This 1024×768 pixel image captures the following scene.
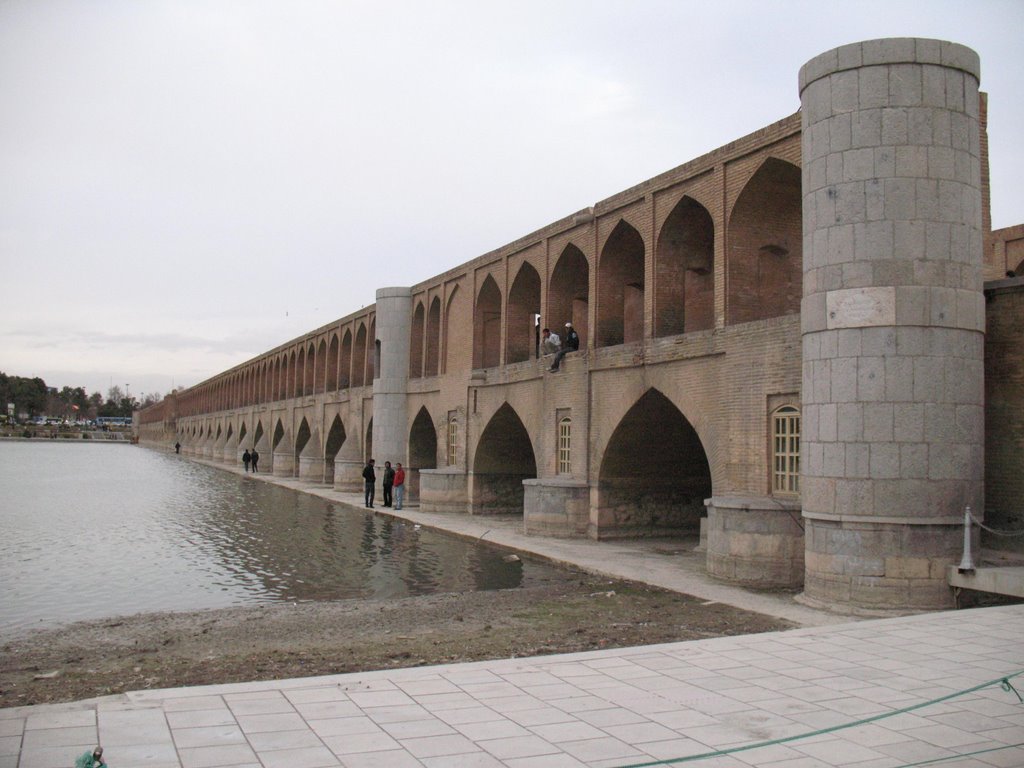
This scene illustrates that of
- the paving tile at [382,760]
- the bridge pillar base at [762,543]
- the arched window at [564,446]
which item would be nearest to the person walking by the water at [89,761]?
the paving tile at [382,760]

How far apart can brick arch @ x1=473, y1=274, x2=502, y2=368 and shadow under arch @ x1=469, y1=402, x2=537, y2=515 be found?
1607 millimetres

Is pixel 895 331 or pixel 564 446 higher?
pixel 895 331

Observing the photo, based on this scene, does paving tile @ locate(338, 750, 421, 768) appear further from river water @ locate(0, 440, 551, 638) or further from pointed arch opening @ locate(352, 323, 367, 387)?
pointed arch opening @ locate(352, 323, 367, 387)

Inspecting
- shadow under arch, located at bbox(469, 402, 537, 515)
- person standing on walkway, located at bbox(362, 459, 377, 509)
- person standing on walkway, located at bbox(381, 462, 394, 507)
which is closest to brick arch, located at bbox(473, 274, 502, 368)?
shadow under arch, located at bbox(469, 402, 537, 515)

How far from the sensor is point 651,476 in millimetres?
15148

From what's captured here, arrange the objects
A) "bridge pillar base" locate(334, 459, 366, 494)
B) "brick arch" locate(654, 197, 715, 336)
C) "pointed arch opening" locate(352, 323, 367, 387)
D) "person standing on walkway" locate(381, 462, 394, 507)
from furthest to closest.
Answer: "pointed arch opening" locate(352, 323, 367, 387)
"bridge pillar base" locate(334, 459, 366, 494)
"person standing on walkway" locate(381, 462, 394, 507)
"brick arch" locate(654, 197, 715, 336)

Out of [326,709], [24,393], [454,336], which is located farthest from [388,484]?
[24,393]

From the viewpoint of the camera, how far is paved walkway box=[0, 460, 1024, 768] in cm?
404

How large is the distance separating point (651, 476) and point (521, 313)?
5.28 metres

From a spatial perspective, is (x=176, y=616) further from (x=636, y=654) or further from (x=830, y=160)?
(x=830, y=160)

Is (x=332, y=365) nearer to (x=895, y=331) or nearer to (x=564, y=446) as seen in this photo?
(x=564, y=446)

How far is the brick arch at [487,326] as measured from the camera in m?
20.0

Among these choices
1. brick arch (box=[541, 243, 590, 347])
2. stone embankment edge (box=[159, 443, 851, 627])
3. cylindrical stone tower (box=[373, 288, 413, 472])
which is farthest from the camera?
cylindrical stone tower (box=[373, 288, 413, 472])

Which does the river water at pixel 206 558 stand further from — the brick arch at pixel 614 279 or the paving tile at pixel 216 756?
the paving tile at pixel 216 756
